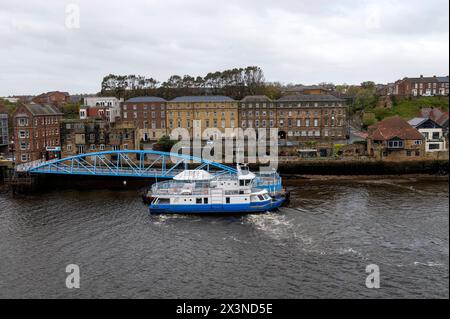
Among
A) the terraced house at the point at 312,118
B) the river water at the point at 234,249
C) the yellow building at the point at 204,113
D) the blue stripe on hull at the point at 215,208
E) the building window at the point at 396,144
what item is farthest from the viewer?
the yellow building at the point at 204,113

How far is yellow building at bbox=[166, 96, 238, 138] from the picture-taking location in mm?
78125

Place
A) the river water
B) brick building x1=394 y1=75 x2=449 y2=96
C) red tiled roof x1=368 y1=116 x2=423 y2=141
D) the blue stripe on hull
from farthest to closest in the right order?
brick building x1=394 y1=75 x2=449 y2=96 < red tiled roof x1=368 y1=116 x2=423 y2=141 < the blue stripe on hull < the river water

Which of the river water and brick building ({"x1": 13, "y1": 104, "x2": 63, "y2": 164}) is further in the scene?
brick building ({"x1": 13, "y1": 104, "x2": 63, "y2": 164})

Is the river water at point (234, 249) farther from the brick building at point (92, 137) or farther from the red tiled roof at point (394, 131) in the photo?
the brick building at point (92, 137)

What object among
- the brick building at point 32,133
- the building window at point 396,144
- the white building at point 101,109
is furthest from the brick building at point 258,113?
the brick building at point 32,133

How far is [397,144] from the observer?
60.6 m

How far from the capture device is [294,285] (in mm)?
25609

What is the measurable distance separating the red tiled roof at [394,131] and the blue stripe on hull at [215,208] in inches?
1059

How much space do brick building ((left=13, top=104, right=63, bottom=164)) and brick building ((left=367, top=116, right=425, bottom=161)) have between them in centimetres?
4488

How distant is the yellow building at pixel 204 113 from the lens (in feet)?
256

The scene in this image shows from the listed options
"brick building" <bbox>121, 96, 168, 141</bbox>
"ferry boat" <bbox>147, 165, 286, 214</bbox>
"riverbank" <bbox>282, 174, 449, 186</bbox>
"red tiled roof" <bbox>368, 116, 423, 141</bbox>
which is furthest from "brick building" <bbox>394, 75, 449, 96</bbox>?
"ferry boat" <bbox>147, 165, 286, 214</bbox>

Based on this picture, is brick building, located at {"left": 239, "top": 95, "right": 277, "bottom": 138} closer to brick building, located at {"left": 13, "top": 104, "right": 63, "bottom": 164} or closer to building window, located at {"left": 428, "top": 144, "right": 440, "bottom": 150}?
building window, located at {"left": 428, "top": 144, "right": 440, "bottom": 150}

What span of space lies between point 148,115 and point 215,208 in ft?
139

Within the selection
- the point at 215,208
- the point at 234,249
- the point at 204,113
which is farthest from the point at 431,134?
the point at 234,249
